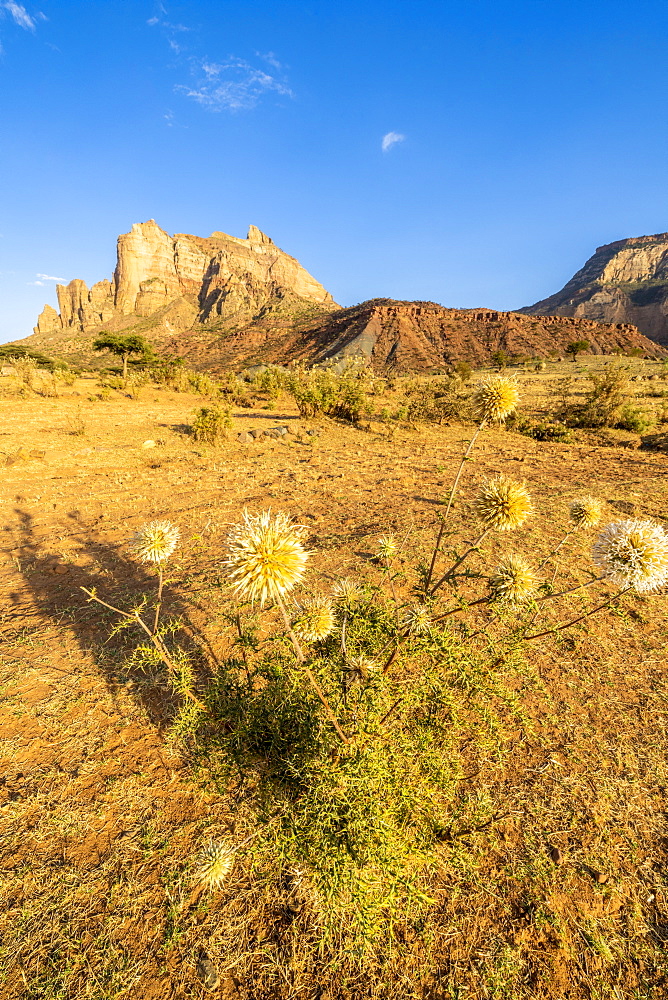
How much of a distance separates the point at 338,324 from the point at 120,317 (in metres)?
85.2

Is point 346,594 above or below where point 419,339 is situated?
below

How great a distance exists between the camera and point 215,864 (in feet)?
6.44

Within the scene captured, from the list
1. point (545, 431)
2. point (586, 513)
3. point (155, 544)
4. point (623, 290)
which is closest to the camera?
point (155, 544)

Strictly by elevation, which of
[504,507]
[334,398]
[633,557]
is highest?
[334,398]

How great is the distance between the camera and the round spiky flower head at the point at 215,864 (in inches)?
77.1

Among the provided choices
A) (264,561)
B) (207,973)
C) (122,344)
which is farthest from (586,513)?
(122,344)

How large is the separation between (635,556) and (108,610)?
5.63 m

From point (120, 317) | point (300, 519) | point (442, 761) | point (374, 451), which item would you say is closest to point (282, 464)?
point (374, 451)

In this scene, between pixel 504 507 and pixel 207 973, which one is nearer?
pixel 207 973

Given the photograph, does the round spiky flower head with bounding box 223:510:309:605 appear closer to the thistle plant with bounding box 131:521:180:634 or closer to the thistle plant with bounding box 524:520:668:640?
the thistle plant with bounding box 131:521:180:634

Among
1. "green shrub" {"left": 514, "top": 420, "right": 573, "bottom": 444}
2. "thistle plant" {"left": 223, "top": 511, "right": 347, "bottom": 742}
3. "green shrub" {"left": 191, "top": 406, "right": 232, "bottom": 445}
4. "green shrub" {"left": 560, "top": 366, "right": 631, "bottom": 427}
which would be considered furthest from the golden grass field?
"green shrub" {"left": 560, "top": 366, "right": 631, "bottom": 427}

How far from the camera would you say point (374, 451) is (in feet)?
39.9

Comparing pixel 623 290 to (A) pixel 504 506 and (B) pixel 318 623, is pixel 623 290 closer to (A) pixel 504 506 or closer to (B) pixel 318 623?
(A) pixel 504 506

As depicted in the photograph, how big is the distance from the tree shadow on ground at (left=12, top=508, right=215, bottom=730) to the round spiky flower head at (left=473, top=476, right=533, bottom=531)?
104 inches
